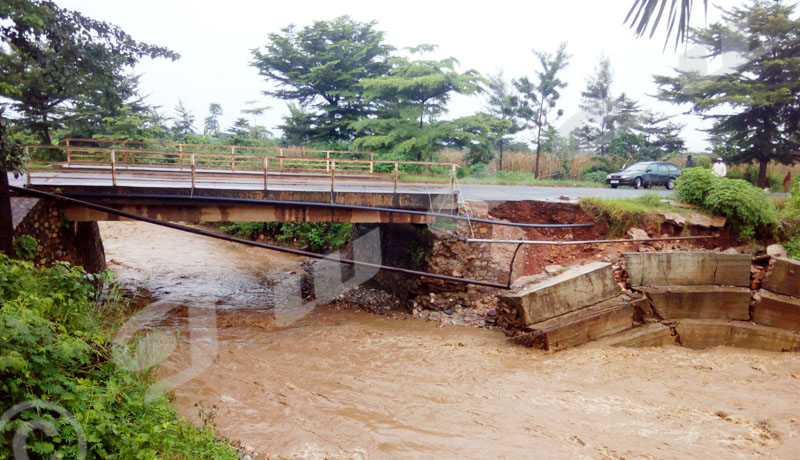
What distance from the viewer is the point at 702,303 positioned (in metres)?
9.24

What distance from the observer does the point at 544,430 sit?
19.0 ft

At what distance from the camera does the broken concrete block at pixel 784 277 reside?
904cm

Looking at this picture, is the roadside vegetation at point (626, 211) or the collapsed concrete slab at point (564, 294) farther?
the roadside vegetation at point (626, 211)

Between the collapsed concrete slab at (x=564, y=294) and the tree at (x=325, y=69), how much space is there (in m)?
17.8

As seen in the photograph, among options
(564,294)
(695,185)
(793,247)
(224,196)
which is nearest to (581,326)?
(564,294)

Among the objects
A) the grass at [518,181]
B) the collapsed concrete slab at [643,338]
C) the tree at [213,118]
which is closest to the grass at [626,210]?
the collapsed concrete slab at [643,338]

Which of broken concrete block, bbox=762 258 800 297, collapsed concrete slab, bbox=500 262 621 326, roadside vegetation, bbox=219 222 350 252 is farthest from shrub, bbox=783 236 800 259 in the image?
roadside vegetation, bbox=219 222 350 252

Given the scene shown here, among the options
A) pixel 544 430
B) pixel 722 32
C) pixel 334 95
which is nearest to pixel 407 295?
pixel 544 430

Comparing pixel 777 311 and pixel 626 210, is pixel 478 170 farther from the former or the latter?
pixel 777 311

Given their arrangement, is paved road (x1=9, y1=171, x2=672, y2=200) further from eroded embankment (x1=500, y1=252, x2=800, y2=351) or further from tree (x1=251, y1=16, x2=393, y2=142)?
tree (x1=251, y1=16, x2=393, y2=142)

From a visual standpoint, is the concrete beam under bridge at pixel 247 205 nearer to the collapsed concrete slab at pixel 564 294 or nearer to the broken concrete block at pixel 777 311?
the collapsed concrete slab at pixel 564 294

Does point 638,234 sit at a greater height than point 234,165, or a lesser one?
lesser

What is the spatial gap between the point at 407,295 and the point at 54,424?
9.70 m

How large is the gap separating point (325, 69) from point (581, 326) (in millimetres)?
19959
